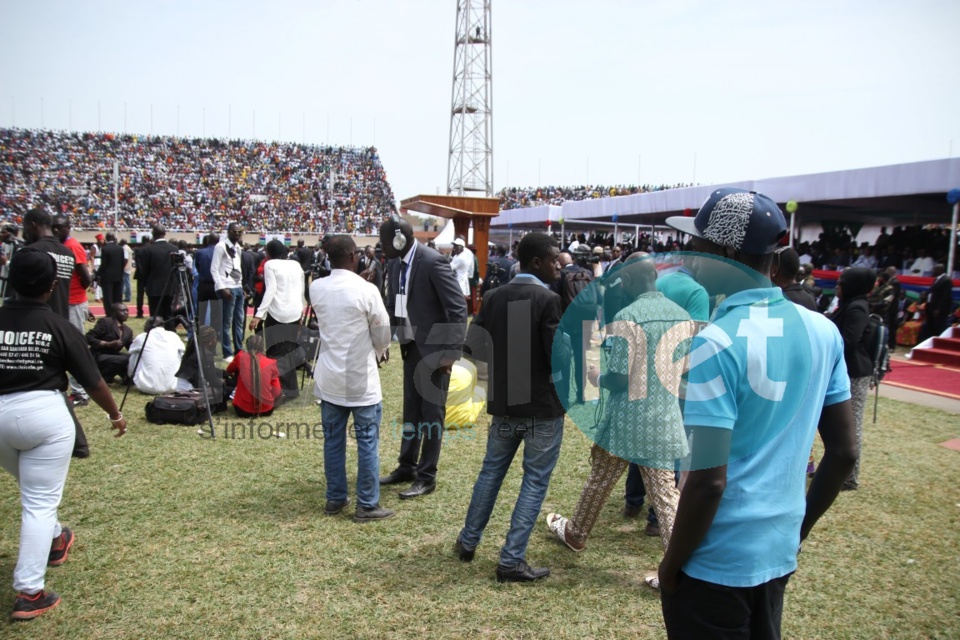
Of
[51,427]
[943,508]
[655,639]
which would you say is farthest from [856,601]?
[51,427]

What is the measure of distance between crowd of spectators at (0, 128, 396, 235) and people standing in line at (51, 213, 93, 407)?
33.1 meters

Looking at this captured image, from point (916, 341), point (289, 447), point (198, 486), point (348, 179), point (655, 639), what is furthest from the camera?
point (348, 179)

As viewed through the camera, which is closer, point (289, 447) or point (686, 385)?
point (686, 385)

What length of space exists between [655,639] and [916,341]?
39.5ft

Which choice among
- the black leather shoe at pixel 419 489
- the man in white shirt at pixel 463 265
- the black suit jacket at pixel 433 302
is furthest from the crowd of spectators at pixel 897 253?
the black leather shoe at pixel 419 489

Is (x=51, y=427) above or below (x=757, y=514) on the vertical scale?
below

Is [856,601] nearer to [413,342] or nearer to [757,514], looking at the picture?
[757,514]

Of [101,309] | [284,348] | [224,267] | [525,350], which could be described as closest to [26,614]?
[525,350]

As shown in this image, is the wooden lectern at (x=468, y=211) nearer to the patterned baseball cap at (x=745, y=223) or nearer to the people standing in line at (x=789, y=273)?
the people standing in line at (x=789, y=273)

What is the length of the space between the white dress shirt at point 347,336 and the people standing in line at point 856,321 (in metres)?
3.44

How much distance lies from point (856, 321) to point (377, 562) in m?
3.85

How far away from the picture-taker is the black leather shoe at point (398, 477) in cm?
487

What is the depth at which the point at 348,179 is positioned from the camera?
45031mm

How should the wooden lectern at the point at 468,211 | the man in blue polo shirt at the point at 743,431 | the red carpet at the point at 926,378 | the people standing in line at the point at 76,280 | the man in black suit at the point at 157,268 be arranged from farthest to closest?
the wooden lectern at the point at 468,211 → the man in black suit at the point at 157,268 → the red carpet at the point at 926,378 → the people standing in line at the point at 76,280 → the man in blue polo shirt at the point at 743,431
